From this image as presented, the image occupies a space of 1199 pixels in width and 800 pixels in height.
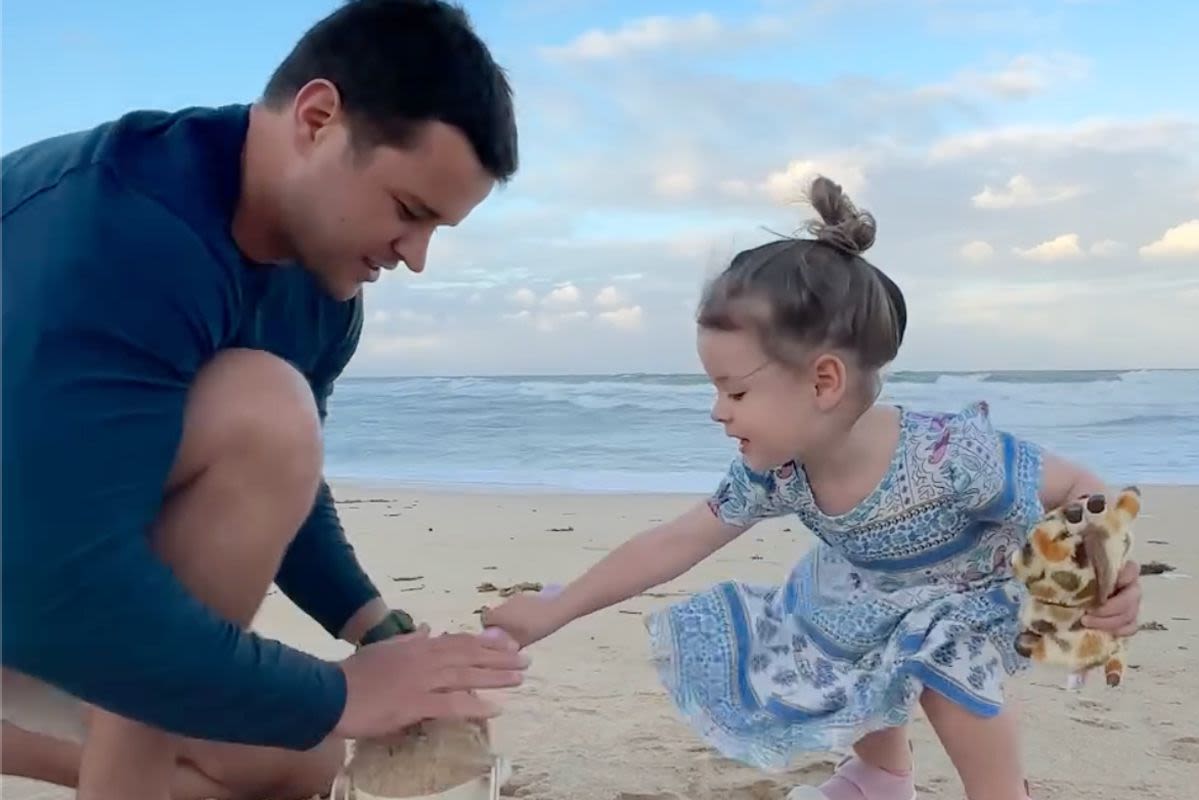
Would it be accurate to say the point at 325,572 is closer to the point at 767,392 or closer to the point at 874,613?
the point at 767,392

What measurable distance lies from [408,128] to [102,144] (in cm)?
38

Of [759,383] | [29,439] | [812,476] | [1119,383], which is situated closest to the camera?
[29,439]

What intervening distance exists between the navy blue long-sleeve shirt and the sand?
2.97 feet

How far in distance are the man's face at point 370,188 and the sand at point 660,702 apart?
1097 mm

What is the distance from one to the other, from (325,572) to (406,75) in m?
0.91

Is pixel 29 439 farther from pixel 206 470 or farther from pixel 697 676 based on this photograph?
pixel 697 676

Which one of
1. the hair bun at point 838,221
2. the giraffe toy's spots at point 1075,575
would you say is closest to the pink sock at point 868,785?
the giraffe toy's spots at point 1075,575

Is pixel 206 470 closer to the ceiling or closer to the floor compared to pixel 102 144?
closer to the floor

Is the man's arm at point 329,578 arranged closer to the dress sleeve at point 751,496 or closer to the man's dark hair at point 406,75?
the man's dark hair at point 406,75

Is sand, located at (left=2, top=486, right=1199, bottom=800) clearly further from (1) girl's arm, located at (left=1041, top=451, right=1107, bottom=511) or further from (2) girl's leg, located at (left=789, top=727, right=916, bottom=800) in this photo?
(1) girl's arm, located at (left=1041, top=451, right=1107, bottom=511)

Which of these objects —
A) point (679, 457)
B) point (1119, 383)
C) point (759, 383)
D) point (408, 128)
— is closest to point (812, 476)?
point (759, 383)

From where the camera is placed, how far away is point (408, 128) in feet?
5.37

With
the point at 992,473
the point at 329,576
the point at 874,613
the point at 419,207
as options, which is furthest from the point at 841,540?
the point at 419,207

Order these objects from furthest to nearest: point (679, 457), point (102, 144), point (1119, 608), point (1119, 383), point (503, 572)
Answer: point (1119, 383)
point (679, 457)
point (503, 572)
point (1119, 608)
point (102, 144)
